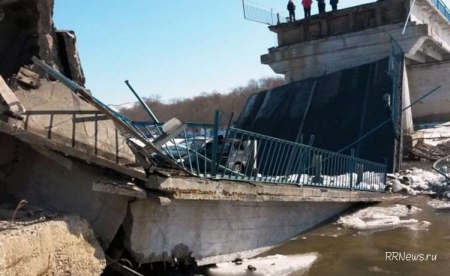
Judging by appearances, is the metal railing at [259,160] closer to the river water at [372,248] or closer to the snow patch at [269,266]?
the river water at [372,248]

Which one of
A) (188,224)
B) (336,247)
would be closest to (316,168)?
(336,247)

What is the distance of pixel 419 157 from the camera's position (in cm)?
1486

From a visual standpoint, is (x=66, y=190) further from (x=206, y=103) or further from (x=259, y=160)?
(x=206, y=103)

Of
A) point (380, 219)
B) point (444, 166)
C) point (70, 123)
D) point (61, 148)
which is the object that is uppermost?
point (70, 123)

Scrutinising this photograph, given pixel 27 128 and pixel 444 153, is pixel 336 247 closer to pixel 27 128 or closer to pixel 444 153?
pixel 27 128

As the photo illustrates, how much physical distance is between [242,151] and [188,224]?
83.1 inches

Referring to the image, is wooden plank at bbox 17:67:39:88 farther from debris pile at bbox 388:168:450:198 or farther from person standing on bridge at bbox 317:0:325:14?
person standing on bridge at bbox 317:0:325:14

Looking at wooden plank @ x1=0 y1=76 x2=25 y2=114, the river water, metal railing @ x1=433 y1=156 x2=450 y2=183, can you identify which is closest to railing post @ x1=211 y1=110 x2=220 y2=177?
the river water

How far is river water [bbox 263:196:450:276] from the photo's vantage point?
5625mm

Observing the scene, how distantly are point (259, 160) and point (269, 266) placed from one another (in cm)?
258

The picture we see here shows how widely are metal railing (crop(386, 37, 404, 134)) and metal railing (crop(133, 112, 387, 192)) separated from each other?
2567 mm

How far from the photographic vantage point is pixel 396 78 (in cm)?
1467

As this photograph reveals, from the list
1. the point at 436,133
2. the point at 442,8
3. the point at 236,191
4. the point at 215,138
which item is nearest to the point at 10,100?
the point at 215,138

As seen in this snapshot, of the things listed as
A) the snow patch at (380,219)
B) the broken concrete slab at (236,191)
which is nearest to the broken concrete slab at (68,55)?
the broken concrete slab at (236,191)
